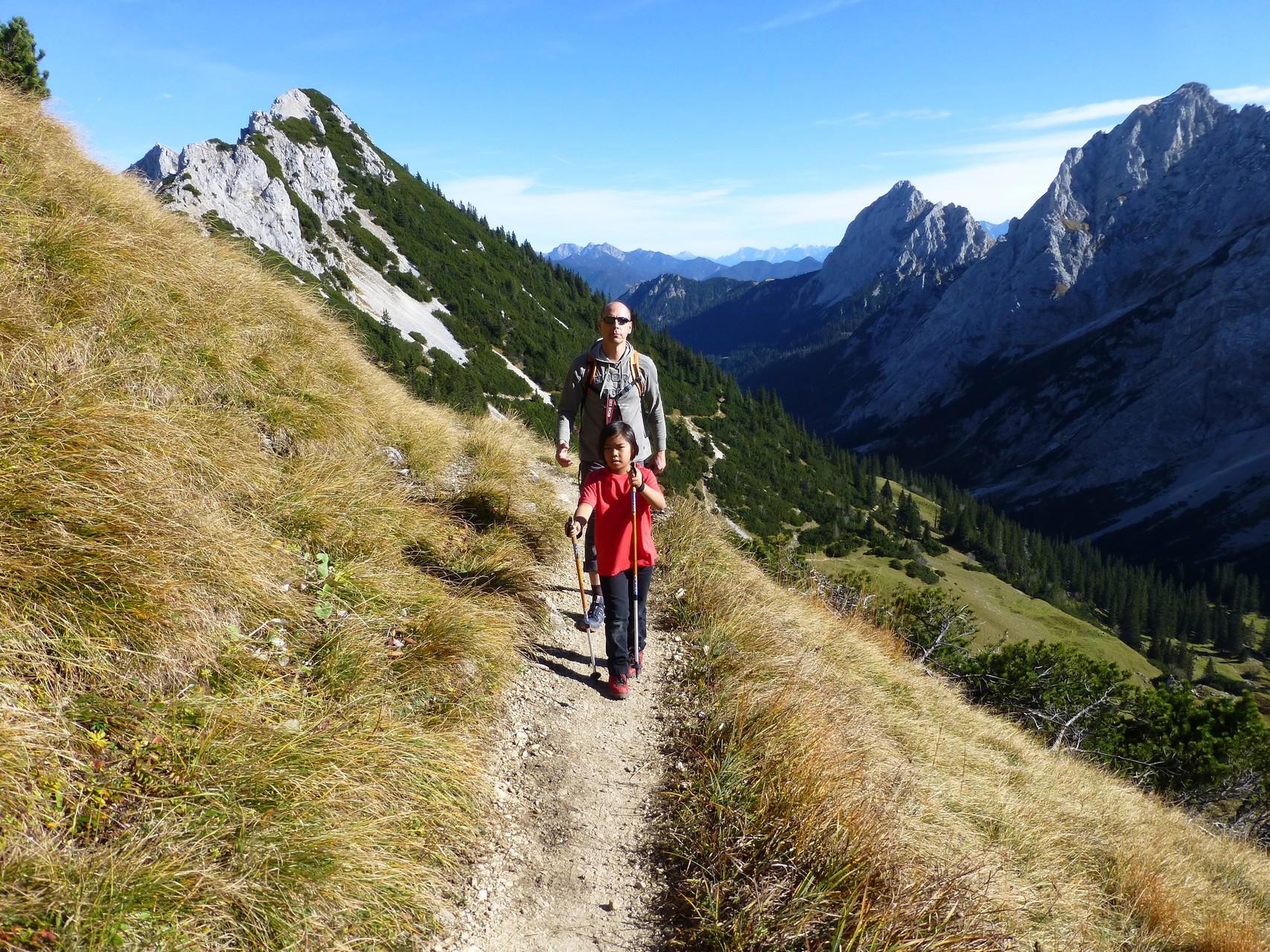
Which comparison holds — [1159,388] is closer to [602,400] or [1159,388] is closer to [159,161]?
[602,400]

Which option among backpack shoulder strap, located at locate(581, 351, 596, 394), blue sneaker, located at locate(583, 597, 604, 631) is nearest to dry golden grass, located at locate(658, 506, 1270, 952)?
blue sneaker, located at locate(583, 597, 604, 631)

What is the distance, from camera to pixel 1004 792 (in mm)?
6297

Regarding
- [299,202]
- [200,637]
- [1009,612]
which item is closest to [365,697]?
[200,637]

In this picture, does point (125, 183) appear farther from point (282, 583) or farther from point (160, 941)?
point (160, 941)

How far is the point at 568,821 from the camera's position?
159 inches

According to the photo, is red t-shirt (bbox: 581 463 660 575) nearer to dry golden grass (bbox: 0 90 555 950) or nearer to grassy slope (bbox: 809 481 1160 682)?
dry golden grass (bbox: 0 90 555 950)

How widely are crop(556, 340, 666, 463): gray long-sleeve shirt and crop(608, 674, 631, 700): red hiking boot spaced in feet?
6.22

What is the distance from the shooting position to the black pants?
5.24m

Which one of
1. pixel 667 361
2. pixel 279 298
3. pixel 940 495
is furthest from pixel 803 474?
pixel 279 298

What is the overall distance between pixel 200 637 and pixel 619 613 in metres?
2.90

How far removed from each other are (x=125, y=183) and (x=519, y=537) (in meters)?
8.31

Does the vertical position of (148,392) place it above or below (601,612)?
above

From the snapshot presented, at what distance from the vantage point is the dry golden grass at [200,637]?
2.48m

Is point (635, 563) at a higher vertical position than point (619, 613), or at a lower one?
higher
